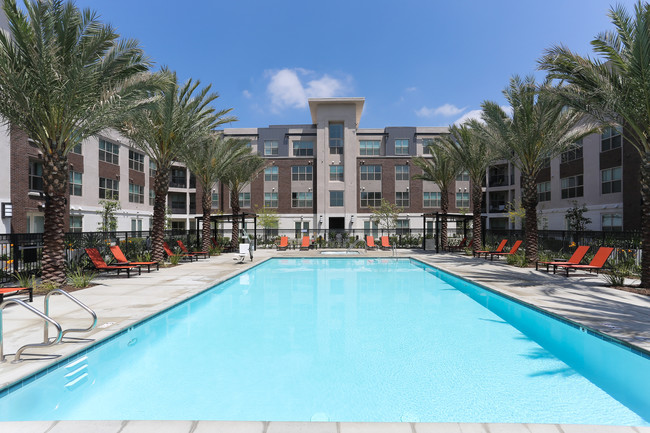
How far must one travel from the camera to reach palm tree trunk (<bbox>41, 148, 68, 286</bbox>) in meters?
10.8

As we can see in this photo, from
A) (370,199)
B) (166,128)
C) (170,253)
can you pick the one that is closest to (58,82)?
(166,128)

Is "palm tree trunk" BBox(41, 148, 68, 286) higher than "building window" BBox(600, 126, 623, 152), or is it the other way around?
"building window" BBox(600, 126, 623, 152)

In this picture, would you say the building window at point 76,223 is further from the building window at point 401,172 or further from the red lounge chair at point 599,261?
the building window at point 401,172

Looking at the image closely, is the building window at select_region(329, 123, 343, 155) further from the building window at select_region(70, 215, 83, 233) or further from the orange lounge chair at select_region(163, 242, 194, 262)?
the building window at select_region(70, 215, 83, 233)

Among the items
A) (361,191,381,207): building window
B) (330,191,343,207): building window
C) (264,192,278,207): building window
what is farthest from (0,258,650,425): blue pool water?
(264,192,278,207): building window

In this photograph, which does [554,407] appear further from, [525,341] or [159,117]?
[159,117]

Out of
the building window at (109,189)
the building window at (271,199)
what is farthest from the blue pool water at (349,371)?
the building window at (271,199)

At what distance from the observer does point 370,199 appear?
4644 centimetres

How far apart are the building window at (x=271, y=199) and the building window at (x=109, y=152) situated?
59.1 feet

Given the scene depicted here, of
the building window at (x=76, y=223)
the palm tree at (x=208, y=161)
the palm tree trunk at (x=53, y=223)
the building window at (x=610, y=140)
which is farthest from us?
the building window at (x=76, y=223)

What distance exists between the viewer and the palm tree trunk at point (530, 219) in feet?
56.2

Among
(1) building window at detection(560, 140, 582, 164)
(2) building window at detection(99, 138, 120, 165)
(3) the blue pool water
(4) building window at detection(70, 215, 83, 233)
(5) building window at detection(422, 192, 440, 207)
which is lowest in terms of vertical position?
(3) the blue pool water

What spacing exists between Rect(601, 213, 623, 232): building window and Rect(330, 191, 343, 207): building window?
27230mm

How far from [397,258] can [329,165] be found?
984 inches
